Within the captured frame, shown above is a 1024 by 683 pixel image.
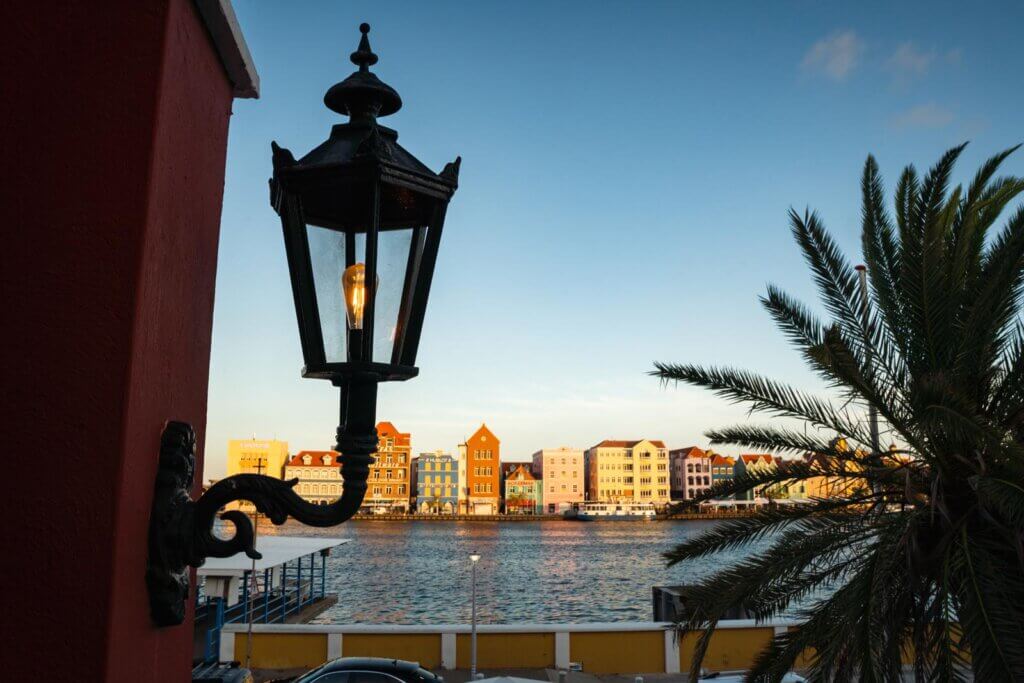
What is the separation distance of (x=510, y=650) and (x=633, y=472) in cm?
12344

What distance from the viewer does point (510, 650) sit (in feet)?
56.0

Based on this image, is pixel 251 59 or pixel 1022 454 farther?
pixel 1022 454

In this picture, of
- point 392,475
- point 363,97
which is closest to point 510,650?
point 363,97

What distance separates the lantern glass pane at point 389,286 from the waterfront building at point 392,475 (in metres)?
124

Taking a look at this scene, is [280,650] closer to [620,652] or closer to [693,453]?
[620,652]

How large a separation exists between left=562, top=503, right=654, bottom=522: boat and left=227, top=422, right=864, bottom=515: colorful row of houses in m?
1.07

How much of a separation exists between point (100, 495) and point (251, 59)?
1678mm

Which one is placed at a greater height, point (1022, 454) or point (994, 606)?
point (1022, 454)

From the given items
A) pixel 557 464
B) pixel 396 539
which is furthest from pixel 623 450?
pixel 396 539

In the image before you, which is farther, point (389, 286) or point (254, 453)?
point (254, 453)

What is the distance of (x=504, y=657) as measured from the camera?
17.0 metres

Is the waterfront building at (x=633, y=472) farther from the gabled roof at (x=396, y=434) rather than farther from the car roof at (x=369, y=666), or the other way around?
→ the car roof at (x=369, y=666)

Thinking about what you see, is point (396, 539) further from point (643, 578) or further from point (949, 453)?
point (949, 453)

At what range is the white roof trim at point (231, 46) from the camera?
239 centimetres
